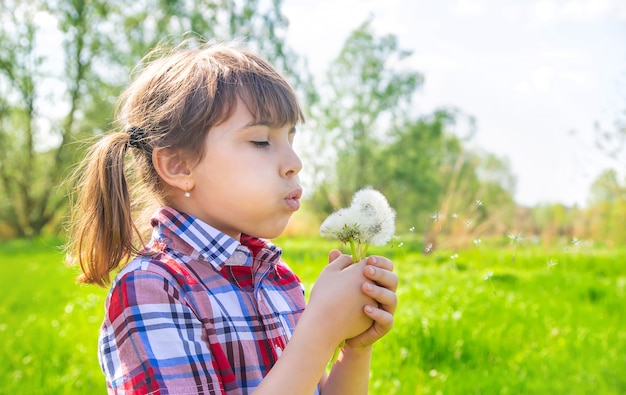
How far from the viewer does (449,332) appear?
13.8ft

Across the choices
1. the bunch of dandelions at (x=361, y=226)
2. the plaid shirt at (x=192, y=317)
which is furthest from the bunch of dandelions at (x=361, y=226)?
the plaid shirt at (x=192, y=317)

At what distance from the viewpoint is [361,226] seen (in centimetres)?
154

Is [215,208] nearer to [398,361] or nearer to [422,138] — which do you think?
[398,361]

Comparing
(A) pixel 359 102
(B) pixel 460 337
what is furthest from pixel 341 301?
(A) pixel 359 102

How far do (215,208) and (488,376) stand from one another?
2.49 metres

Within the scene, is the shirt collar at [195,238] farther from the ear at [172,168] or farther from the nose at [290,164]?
the nose at [290,164]

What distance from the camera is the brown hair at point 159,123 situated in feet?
5.72

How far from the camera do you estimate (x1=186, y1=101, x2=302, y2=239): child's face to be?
167 centimetres

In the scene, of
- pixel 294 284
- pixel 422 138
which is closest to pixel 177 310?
pixel 294 284

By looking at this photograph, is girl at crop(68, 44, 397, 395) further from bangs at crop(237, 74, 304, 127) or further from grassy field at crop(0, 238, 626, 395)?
grassy field at crop(0, 238, 626, 395)

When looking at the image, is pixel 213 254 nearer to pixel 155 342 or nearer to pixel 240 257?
pixel 240 257

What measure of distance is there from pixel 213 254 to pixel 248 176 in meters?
0.22

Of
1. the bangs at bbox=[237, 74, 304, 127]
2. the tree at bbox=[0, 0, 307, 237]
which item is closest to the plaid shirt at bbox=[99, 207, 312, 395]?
the bangs at bbox=[237, 74, 304, 127]

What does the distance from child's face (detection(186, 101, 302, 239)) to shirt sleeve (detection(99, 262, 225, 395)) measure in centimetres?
28
